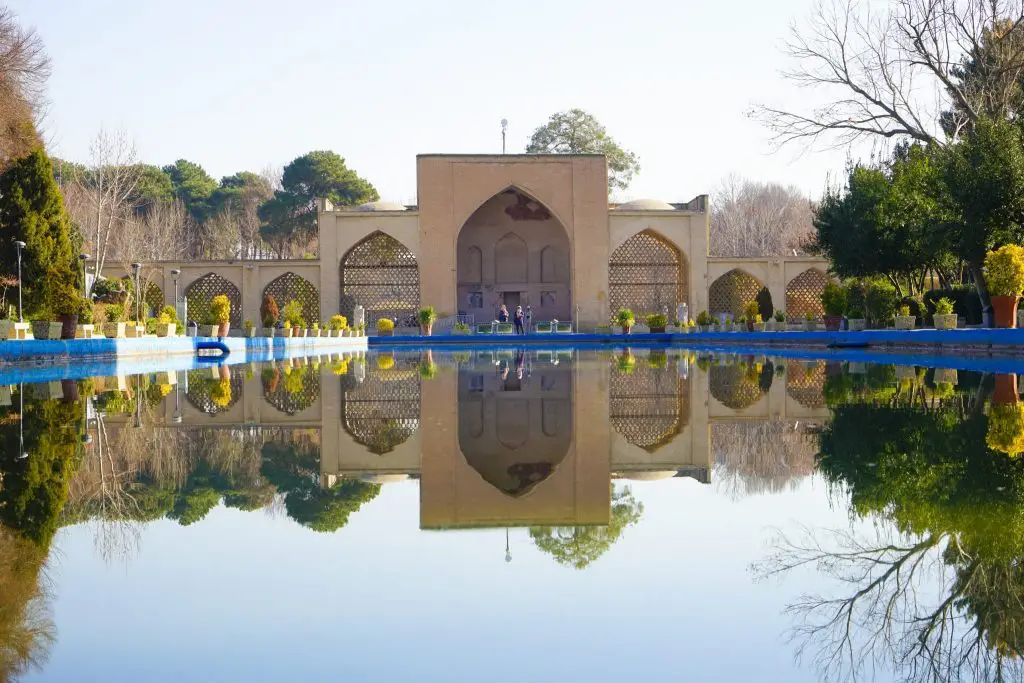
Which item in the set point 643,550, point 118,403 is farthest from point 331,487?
point 118,403

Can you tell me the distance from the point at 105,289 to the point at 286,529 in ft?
67.4

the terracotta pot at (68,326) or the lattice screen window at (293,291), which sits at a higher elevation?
A: the lattice screen window at (293,291)

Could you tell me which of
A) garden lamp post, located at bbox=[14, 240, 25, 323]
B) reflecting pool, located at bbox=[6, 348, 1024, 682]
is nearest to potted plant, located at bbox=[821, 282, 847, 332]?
garden lamp post, located at bbox=[14, 240, 25, 323]

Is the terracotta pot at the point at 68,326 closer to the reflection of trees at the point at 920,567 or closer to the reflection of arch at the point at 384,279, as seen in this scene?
the reflection of trees at the point at 920,567

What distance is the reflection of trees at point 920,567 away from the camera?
1368 millimetres

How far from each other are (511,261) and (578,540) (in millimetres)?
27536

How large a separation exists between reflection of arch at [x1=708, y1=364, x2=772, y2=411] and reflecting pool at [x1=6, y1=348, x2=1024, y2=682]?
3.96 feet

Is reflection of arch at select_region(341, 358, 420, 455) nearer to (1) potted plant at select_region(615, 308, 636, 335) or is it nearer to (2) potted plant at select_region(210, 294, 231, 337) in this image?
(2) potted plant at select_region(210, 294, 231, 337)

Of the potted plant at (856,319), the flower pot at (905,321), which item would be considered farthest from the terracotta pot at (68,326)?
the potted plant at (856,319)

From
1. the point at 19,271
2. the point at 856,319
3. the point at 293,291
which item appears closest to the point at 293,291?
the point at 293,291

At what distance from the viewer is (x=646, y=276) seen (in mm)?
28797

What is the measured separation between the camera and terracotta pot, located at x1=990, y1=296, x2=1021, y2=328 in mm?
12125

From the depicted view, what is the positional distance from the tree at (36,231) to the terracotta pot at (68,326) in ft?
0.73

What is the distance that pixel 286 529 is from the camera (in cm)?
216
